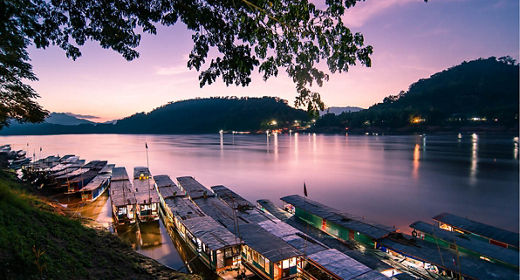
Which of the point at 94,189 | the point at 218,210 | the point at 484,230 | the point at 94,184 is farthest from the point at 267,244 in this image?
the point at 94,184

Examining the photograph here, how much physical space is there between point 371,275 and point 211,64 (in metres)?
13.2

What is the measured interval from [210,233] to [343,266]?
9.37m

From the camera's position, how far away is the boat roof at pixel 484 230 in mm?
17737

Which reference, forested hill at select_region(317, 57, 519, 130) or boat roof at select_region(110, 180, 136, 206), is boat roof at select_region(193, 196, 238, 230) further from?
forested hill at select_region(317, 57, 519, 130)

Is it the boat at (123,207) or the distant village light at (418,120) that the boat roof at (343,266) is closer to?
the boat at (123,207)

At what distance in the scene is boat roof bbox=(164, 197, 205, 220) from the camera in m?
21.9

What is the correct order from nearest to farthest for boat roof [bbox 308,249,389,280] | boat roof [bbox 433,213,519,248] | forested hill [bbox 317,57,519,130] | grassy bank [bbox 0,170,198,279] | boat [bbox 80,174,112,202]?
grassy bank [bbox 0,170,198,279] → boat roof [bbox 308,249,389,280] → boat roof [bbox 433,213,519,248] → boat [bbox 80,174,112,202] → forested hill [bbox 317,57,519,130]

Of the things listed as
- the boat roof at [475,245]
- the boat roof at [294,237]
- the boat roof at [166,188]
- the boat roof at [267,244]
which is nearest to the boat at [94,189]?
the boat roof at [166,188]

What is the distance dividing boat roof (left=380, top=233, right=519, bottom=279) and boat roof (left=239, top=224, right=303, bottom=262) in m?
7.75

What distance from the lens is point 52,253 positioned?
9523mm

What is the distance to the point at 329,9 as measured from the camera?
6969mm

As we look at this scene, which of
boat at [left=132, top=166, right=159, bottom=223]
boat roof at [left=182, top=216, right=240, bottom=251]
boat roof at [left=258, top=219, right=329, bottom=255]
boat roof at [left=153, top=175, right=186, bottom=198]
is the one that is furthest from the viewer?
boat roof at [left=153, top=175, right=186, bottom=198]

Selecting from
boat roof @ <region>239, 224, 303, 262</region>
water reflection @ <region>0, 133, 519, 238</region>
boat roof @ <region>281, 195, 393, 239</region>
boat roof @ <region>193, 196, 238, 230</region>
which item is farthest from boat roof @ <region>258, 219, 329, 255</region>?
water reflection @ <region>0, 133, 519, 238</region>

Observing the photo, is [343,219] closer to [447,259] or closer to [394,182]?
[447,259]
